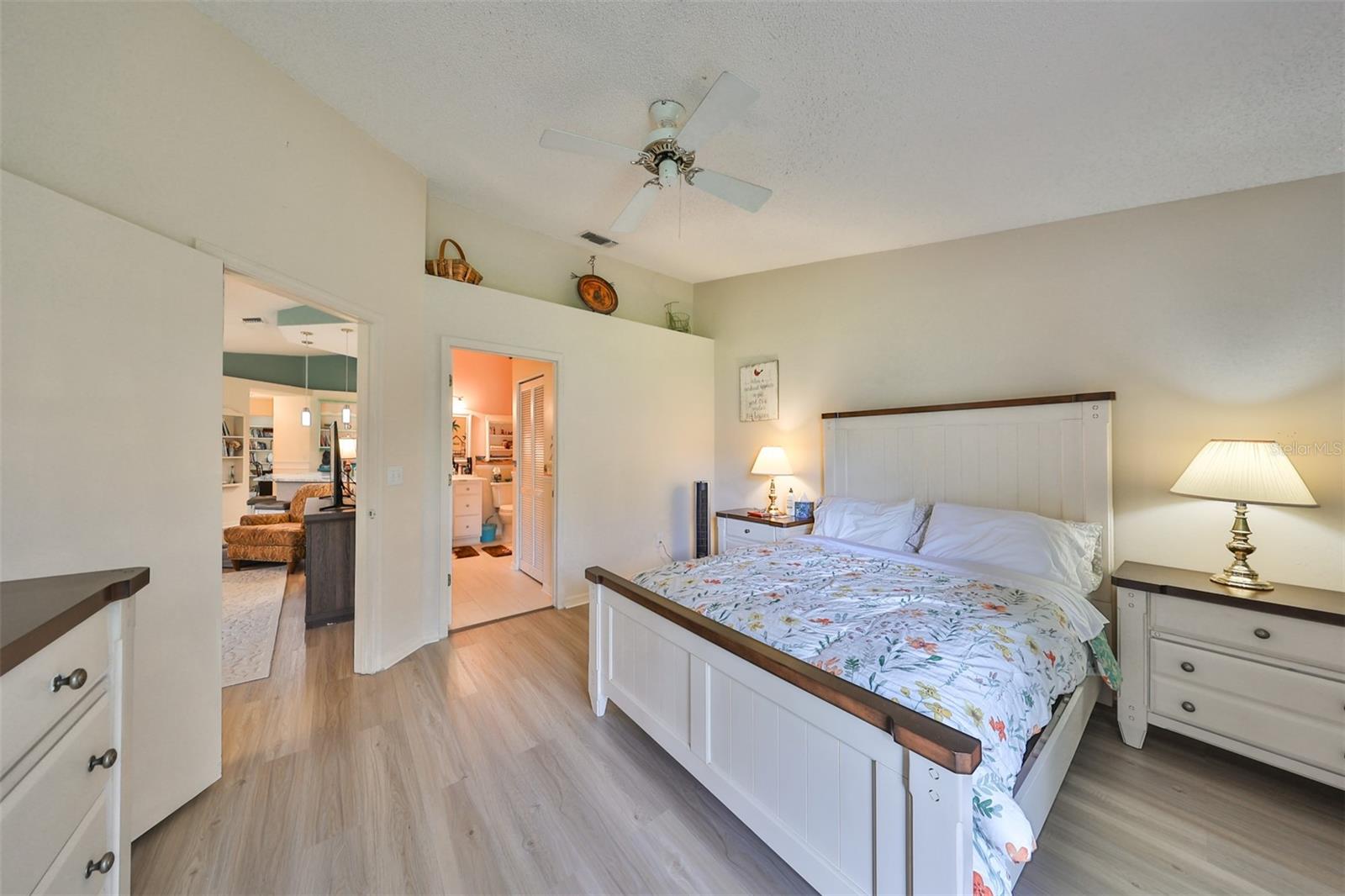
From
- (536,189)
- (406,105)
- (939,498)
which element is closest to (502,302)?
(536,189)

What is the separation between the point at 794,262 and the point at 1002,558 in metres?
2.66

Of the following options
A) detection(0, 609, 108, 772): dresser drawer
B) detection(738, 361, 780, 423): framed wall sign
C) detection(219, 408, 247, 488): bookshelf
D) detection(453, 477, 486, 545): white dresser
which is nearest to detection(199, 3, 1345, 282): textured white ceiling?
detection(738, 361, 780, 423): framed wall sign

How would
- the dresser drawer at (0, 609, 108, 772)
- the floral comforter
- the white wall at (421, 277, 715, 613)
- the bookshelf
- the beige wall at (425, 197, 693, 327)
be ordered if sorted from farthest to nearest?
the bookshelf < the beige wall at (425, 197, 693, 327) < the white wall at (421, 277, 715, 613) < the floral comforter < the dresser drawer at (0, 609, 108, 772)

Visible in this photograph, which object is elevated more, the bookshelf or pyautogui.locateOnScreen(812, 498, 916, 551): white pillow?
the bookshelf

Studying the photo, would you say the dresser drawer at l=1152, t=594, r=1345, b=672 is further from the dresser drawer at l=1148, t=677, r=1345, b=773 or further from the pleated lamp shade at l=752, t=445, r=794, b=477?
the pleated lamp shade at l=752, t=445, r=794, b=477

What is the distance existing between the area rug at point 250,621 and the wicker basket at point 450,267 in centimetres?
230

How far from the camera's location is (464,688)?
2477 millimetres

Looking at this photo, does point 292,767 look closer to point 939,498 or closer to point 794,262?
point 939,498

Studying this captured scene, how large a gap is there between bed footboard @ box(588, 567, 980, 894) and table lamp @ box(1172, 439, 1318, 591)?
6.58 ft

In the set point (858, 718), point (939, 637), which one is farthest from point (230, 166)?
point (939, 637)

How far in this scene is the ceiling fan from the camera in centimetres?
167

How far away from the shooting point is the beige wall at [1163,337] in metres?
2.03

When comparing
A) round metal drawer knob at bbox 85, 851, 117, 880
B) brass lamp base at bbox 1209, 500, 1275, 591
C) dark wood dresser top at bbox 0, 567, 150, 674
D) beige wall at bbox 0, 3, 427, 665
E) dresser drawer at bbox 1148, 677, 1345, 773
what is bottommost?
dresser drawer at bbox 1148, 677, 1345, 773

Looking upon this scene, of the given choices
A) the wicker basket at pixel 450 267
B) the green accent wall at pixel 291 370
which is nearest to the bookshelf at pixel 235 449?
the green accent wall at pixel 291 370
